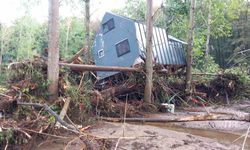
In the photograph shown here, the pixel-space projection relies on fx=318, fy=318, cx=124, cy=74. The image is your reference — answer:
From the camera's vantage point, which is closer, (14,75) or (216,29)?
(14,75)

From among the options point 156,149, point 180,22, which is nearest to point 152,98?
point 156,149

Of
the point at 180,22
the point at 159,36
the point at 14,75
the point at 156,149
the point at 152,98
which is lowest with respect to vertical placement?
the point at 156,149

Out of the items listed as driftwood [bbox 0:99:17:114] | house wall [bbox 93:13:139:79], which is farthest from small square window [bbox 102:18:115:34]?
driftwood [bbox 0:99:17:114]

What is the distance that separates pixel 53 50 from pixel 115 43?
727 centimetres

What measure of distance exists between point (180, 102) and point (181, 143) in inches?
224

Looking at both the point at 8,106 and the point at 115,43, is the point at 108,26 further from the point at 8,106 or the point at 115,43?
the point at 8,106

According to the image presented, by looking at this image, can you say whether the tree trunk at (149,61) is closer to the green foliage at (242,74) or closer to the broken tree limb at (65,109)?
the broken tree limb at (65,109)

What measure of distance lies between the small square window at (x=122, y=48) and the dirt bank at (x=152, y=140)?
671cm

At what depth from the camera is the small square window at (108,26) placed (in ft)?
45.9

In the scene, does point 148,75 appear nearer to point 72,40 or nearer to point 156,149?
point 156,149

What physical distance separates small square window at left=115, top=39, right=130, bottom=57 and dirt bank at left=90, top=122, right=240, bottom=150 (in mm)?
6712

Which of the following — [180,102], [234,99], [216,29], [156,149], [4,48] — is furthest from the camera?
[4,48]

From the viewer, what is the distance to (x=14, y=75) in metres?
6.73

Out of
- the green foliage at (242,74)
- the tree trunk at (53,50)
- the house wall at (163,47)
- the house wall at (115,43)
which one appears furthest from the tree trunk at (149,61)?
the green foliage at (242,74)
